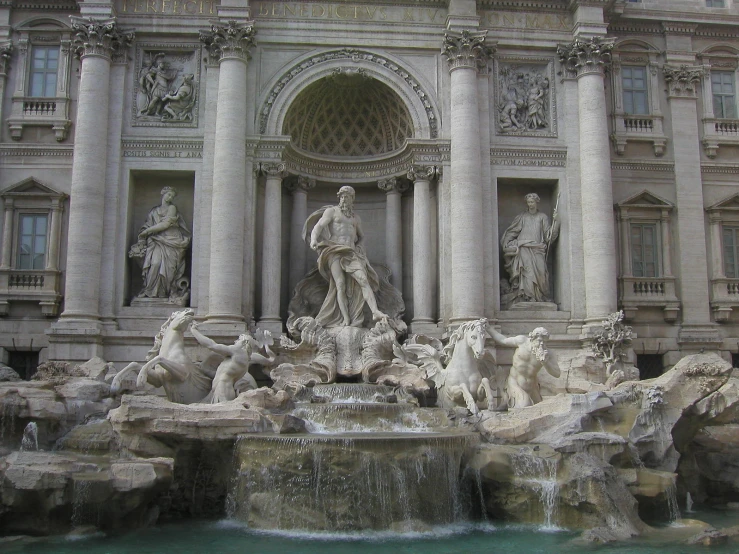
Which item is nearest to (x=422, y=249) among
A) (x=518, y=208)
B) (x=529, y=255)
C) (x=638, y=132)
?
(x=529, y=255)

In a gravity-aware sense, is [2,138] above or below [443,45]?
below

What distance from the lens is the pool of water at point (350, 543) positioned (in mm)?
11156

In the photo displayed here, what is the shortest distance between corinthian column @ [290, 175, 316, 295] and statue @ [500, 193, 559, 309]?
Answer: 18.2 feet

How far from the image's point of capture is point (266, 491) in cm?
1262

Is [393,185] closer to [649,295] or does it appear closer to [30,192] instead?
[649,295]

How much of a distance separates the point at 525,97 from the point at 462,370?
880 cm

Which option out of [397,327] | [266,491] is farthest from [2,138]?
[266,491]

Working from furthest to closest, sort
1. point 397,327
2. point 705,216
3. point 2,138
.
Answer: point 705,216
point 2,138
point 397,327

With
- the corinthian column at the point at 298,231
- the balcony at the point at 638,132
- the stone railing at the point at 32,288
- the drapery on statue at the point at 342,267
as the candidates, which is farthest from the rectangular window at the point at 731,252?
the stone railing at the point at 32,288

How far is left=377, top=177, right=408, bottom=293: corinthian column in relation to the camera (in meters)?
21.2

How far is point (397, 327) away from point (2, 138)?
1178cm

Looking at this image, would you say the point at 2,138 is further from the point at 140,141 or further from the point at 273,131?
the point at 273,131

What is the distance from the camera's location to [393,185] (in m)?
21.5

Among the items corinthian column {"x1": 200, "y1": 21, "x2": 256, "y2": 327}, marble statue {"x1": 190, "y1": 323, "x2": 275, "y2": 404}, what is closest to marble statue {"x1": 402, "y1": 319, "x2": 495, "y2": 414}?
marble statue {"x1": 190, "y1": 323, "x2": 275, "y2": 404}
